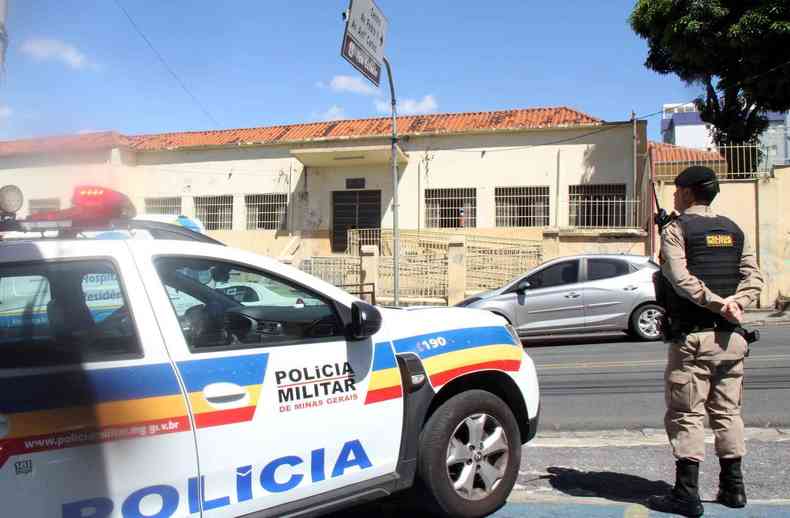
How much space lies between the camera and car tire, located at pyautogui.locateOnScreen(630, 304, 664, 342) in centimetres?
1086

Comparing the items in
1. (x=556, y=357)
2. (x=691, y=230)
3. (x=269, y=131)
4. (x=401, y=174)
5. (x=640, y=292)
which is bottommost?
(x=556, y=357)

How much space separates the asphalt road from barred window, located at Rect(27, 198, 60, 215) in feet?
14.3

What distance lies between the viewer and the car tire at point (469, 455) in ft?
11.6

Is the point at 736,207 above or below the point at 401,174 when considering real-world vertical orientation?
below

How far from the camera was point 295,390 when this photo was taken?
3.08 metres

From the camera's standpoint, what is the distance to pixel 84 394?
2574mm

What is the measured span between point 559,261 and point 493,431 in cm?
799

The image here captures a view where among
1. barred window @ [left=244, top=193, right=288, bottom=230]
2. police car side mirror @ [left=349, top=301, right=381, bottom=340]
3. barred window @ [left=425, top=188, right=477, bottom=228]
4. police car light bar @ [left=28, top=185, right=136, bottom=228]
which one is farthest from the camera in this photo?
barred window @ [left=244, top=193, right=288, bottom=230]

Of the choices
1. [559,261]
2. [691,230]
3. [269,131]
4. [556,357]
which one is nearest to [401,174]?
[269,131]

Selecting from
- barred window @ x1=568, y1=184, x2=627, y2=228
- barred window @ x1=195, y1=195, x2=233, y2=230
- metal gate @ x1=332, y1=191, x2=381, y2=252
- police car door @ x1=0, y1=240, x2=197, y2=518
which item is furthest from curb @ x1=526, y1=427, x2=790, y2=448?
barred window @ x1=195, y1=195, x2=233, y2=230

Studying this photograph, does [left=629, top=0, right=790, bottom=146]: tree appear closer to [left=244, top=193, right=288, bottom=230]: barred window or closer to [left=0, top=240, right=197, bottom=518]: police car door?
[left=244, top=193, right=288, bottom=230]: barred window

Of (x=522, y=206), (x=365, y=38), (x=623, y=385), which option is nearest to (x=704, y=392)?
(x=623, y=385)

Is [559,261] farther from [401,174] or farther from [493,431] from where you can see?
[401,174]

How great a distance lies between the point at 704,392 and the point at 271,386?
2.33m
